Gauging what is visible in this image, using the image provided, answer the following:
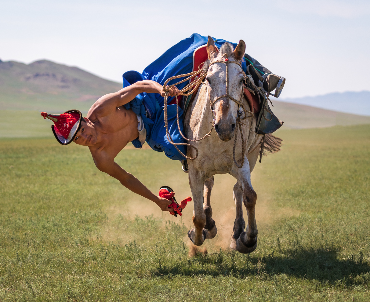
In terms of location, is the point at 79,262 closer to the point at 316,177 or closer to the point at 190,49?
the point at 190,49

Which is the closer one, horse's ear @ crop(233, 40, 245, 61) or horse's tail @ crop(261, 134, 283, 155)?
horse's ear @ crop(233, 40, 245, 61)

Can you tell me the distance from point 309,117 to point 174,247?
129 meters

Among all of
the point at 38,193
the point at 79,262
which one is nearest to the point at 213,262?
the point at 79,262

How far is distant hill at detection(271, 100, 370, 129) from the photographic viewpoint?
118 m

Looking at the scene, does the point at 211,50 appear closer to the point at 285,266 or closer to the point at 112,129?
the point at 112,129

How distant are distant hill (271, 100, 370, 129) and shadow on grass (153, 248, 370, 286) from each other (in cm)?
11220

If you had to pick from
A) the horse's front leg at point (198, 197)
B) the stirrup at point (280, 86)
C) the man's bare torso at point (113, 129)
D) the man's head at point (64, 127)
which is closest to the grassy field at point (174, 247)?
the horse's front leg at point (198, 197)

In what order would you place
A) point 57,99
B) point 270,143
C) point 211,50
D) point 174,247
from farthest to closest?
point 57,99
point 270,143
point 174,247
point 211,50

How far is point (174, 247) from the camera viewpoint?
239 inches

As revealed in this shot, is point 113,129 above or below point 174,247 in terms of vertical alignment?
above

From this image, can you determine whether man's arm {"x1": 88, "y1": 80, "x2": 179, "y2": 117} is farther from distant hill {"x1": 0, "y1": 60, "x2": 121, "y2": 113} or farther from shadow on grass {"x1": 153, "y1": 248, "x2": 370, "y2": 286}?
distant hill {"x1": 0, "y1": 60, "x2": 121, "y2": 113}

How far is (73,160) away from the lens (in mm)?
18078

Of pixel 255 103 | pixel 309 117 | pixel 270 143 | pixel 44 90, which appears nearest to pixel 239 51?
pixel 255 103

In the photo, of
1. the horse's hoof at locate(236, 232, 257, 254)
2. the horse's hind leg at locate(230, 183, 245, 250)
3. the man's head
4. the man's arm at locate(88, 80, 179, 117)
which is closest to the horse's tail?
the horse's hind leg at locate(230, 183, 245, 250)
